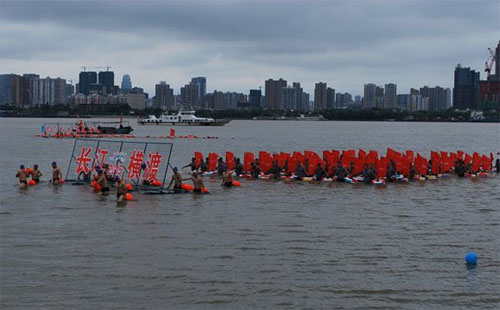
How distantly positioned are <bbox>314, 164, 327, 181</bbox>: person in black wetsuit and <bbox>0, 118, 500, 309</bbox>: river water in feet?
14.7

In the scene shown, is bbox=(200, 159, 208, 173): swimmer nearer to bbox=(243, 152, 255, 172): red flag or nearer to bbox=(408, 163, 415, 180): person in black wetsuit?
bbox=(243, 152, 255, 172): red flag

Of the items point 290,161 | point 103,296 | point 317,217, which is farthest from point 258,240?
point 290,161

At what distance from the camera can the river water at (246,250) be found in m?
17.9

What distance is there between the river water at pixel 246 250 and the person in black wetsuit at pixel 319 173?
4.48 m

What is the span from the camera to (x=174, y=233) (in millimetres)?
25547

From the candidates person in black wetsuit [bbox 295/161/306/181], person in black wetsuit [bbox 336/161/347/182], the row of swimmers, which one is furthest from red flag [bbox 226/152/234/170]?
person in black wetsuit [bbox 336/161/347/182]

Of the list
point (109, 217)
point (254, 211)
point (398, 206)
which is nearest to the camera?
point (109, 217)

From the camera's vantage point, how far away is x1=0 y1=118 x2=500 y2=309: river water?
1788 centimetres

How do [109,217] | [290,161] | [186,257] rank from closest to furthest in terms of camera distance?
[186,257] < [109,217] < [290,161]

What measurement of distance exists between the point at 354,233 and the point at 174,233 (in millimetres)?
6581

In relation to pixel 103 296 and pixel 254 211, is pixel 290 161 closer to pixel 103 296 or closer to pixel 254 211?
pixel 254 211

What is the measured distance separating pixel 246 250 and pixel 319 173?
18.9 metres

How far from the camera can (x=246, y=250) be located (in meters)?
23.0

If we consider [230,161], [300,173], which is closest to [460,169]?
[300,173]
